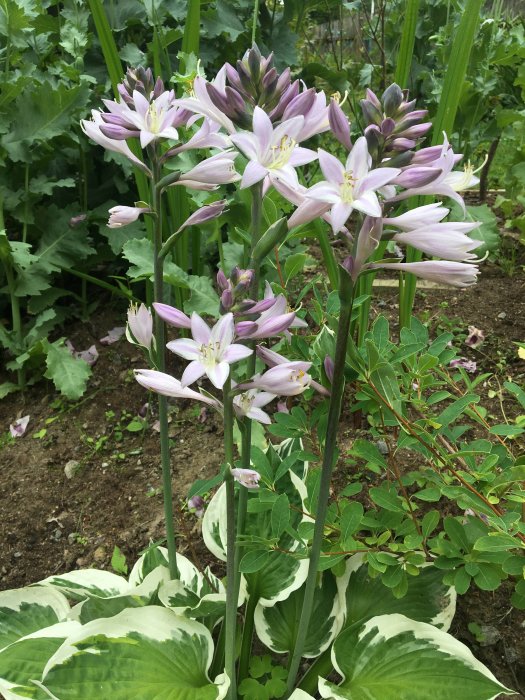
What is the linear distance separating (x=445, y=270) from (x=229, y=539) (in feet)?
2.07

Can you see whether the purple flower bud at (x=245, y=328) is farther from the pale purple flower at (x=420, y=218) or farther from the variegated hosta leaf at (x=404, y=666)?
the variegated hosta leaf at (x=404, y=666)

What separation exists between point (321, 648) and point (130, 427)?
1.24 m

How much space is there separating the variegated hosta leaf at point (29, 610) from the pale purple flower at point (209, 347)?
0.84 metres

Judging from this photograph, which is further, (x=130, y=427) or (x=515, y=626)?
(x=130, y=427)

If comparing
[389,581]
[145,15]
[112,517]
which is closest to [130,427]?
[112,517]

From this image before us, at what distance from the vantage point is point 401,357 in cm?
120

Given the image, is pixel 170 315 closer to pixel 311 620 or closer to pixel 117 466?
pixel 311 620

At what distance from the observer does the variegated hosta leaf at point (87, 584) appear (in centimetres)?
149

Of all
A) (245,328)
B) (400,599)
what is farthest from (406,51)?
(400,599)

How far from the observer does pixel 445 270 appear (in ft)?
2.97

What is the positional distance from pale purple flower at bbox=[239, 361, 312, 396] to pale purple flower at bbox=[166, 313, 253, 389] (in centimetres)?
6

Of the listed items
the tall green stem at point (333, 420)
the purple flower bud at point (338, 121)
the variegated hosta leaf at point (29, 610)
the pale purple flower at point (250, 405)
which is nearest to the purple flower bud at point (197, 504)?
the variegated hosta leaf at point (29, 610)

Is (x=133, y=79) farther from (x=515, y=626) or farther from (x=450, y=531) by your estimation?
(x=515, y=626)

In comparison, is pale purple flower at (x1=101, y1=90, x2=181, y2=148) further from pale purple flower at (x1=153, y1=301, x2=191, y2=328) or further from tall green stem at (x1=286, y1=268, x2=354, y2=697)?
tall green stem at (x1=286, y1=268, x2=354, y2=697)
